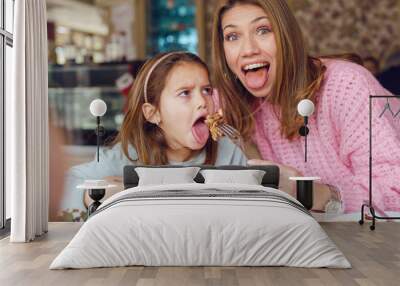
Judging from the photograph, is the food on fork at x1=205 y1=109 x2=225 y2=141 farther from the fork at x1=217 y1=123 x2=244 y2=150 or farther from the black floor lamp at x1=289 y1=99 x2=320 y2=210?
the black floor lamp at x1=289 y1=99 x2=320 y2=210

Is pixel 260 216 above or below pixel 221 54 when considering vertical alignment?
below

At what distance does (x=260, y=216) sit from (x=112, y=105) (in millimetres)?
3429

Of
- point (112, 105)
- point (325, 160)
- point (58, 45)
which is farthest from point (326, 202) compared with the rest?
point (58, 45)

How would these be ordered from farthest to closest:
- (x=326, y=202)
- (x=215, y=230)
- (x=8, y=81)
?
(x=326, y=202), (x=8, y=81), (x=215, y=230)

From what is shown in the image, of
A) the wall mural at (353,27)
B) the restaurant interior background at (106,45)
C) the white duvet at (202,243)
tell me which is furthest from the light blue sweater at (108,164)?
the white duvet at (202,243)

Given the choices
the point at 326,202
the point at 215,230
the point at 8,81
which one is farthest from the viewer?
the point at 326,202

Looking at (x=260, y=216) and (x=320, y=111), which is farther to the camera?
(x=320, y=111)

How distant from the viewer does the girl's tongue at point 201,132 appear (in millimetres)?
7414

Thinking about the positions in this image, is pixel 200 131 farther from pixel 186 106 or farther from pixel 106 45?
pixel 106 45

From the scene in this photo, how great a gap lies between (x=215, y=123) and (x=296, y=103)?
100 cm

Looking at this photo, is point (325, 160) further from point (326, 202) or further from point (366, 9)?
point (366, 9)

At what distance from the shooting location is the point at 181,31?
7.58m

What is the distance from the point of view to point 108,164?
7539 millimetres

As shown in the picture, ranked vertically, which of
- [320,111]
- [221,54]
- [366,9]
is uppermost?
[366,9]
